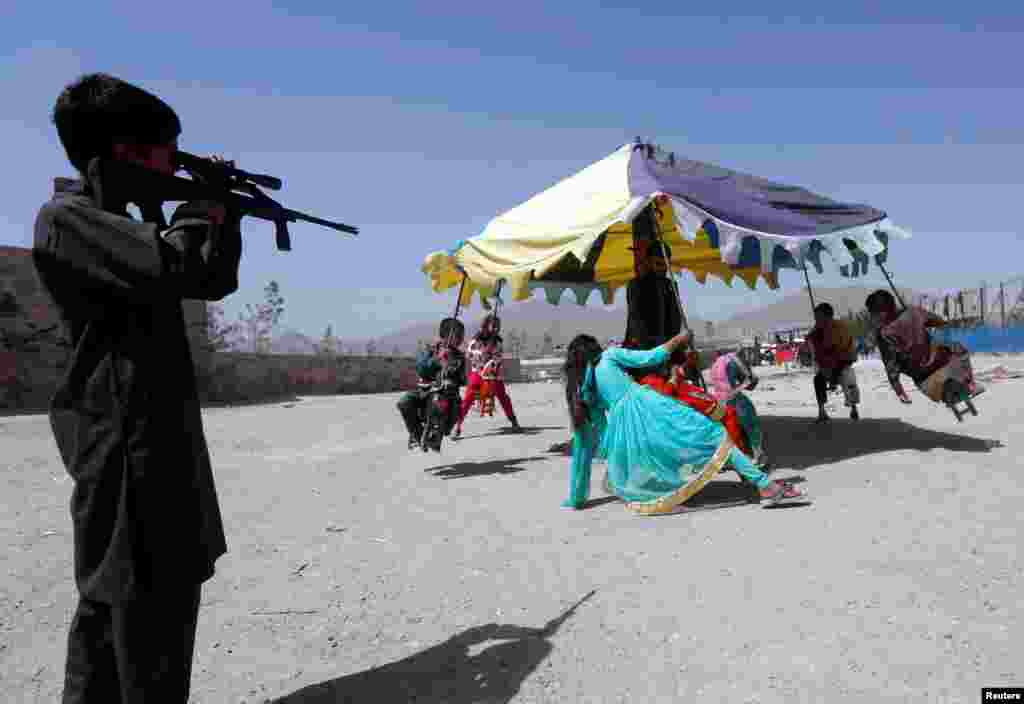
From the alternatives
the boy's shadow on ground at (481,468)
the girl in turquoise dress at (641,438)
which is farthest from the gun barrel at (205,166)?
the boy's shadow on ground at (481,468)

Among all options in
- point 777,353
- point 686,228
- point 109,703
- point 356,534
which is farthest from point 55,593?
point 777,353

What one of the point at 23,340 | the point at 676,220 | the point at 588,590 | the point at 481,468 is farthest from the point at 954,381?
the point at 23,340

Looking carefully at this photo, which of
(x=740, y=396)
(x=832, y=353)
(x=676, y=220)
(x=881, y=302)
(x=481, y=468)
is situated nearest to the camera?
(x=740, y=396)

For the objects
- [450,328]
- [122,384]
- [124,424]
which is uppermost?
[450,328]

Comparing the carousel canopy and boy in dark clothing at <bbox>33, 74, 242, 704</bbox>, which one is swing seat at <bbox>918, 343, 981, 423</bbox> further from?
boy in dark clothing at <bbox>33, 74, 242, 704</bbox>

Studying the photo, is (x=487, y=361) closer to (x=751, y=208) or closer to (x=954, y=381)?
→ (x=751, y=208)

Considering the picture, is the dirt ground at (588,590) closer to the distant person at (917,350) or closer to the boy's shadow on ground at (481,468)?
the boy's shadow on ground at (481,468)

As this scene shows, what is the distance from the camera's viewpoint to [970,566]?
3.33 meters

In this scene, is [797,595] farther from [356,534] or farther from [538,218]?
[538,218]

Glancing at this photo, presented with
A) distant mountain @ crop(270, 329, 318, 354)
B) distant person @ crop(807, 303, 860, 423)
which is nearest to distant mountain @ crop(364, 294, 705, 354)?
distant mountain @ crop(270, 329, 318, 354)

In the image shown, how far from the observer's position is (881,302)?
267 inches

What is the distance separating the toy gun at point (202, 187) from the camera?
1.71m

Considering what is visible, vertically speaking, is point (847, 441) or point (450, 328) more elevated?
point (450, 328)

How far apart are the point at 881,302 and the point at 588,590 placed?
513 centimetres
